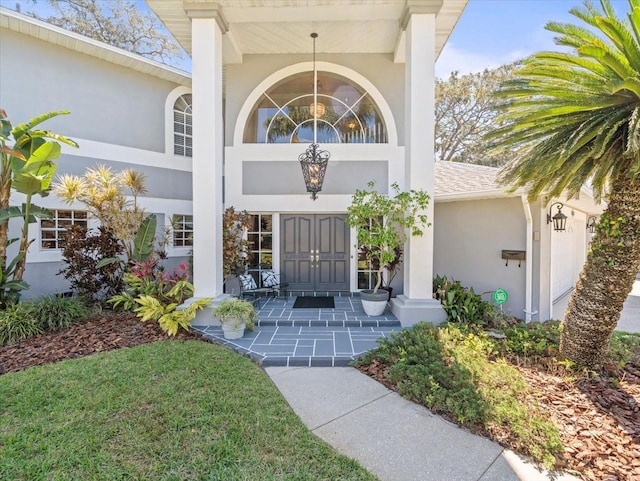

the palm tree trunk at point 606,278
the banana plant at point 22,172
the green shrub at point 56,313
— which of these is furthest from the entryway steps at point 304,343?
the banana plant at point 22,172

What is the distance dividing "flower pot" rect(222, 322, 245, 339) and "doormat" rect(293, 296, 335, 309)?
208 cm

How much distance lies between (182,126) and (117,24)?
1122 centimetres

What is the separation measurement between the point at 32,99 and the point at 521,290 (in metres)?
12.3

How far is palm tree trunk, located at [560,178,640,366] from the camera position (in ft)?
13.4

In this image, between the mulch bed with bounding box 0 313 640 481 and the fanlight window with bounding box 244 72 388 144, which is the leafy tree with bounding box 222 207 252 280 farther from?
the fanlight window with bounding box 244 72 388 144

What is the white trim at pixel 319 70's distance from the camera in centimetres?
885

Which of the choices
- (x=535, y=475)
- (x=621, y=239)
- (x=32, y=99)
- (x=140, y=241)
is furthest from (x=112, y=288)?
(x=621, y=239)

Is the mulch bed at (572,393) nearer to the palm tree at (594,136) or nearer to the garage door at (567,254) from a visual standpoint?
the palm tree at (594,136)

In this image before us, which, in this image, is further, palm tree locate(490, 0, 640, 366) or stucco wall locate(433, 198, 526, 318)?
stucco wall locate(433, 198, 526, 318)

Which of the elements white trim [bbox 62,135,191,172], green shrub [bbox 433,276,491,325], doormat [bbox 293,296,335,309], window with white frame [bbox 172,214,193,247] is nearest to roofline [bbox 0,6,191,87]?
white trim [bbox 62,135,191,172]

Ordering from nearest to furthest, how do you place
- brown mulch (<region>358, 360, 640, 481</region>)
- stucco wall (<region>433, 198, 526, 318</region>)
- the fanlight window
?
brown mulch (<region>358, 360, 640, 481</region>), stucco wall (<region>433, 198, 526, 318</region>), the fanlight window

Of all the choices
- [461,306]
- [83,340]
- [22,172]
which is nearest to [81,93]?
[22,172]

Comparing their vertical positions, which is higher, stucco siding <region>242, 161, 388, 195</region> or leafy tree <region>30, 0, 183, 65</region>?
leafy tree <region>30, 0, 183, 65</region>

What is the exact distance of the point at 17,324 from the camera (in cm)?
546
